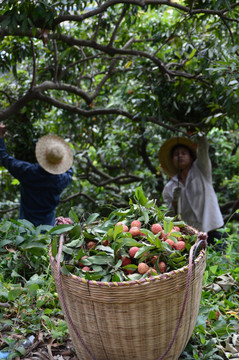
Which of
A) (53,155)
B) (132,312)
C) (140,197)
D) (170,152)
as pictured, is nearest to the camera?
(132,312)

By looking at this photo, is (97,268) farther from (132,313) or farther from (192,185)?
(192,185)

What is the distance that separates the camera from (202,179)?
354 cm

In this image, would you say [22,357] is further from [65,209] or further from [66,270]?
[65,209]

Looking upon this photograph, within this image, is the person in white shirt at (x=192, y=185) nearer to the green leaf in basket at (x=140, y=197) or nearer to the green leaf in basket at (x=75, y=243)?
the green leaf in basket at (x=140, y=197)

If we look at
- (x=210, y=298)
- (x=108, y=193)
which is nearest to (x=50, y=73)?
(x=108, y=193)

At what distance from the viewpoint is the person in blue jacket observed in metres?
3.33

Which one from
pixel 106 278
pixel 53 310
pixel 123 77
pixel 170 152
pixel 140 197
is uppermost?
pixel 123 77

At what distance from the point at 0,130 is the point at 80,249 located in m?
2.16

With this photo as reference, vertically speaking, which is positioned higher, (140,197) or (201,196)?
(140,197)

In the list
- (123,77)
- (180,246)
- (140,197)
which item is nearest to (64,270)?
(180,246)

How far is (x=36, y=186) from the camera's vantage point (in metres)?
3.39

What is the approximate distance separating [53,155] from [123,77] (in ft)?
5.52

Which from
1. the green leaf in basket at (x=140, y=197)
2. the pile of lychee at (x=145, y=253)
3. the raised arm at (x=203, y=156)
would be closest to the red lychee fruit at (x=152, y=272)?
the pile of lychee at (x=145, y=253)

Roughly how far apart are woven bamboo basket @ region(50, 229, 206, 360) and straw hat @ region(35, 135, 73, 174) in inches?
82.0
